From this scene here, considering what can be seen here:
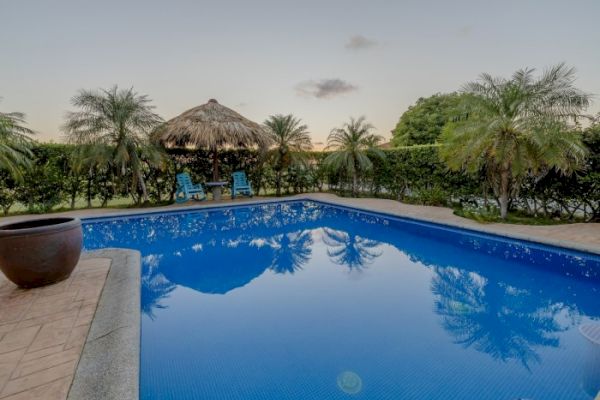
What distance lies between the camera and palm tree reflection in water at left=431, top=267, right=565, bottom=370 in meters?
2.67

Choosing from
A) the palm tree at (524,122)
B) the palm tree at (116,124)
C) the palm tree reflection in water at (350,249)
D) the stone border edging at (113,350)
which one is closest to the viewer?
the stone border edging at (113,350)

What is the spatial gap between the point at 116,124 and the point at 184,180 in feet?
9.02

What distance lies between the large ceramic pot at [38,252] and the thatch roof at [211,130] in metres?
7.60

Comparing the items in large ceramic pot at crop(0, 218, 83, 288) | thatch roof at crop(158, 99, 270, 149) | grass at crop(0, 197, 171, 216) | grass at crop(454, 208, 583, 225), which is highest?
thatch roof at crop(158, 99, 270, 149)

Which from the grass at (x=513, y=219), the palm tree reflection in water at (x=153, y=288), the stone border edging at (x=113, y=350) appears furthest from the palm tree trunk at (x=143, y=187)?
the grass at (x=513, y=219)

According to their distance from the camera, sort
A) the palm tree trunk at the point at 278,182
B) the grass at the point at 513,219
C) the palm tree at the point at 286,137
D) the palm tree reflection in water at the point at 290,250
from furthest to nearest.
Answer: the palm tree trunk at the point at 278,182
the palm tree at the point at 286,137
the grass at the point at 513,219
the palm tree reflection in water at the point at 290,250

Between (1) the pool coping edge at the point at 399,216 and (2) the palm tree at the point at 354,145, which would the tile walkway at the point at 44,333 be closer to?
(1) the pool coping edge at the point at 399,216

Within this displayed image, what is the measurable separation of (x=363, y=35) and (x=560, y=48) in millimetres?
5470

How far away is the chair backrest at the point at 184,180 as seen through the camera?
1073 cm

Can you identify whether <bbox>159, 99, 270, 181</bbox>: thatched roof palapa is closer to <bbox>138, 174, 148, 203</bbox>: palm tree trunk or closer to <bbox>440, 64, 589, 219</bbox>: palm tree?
<bbox>138, 174, 148, 203</bbox>: palm tree trunk

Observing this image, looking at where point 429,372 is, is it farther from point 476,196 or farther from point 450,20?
point 450,20

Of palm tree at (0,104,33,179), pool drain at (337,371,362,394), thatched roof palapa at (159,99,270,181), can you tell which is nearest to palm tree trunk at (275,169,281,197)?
thatched roof palapa at (159,99,270,181)

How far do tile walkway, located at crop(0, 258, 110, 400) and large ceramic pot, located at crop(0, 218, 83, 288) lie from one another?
6.1 inches

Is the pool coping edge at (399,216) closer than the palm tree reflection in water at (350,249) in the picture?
Yes
